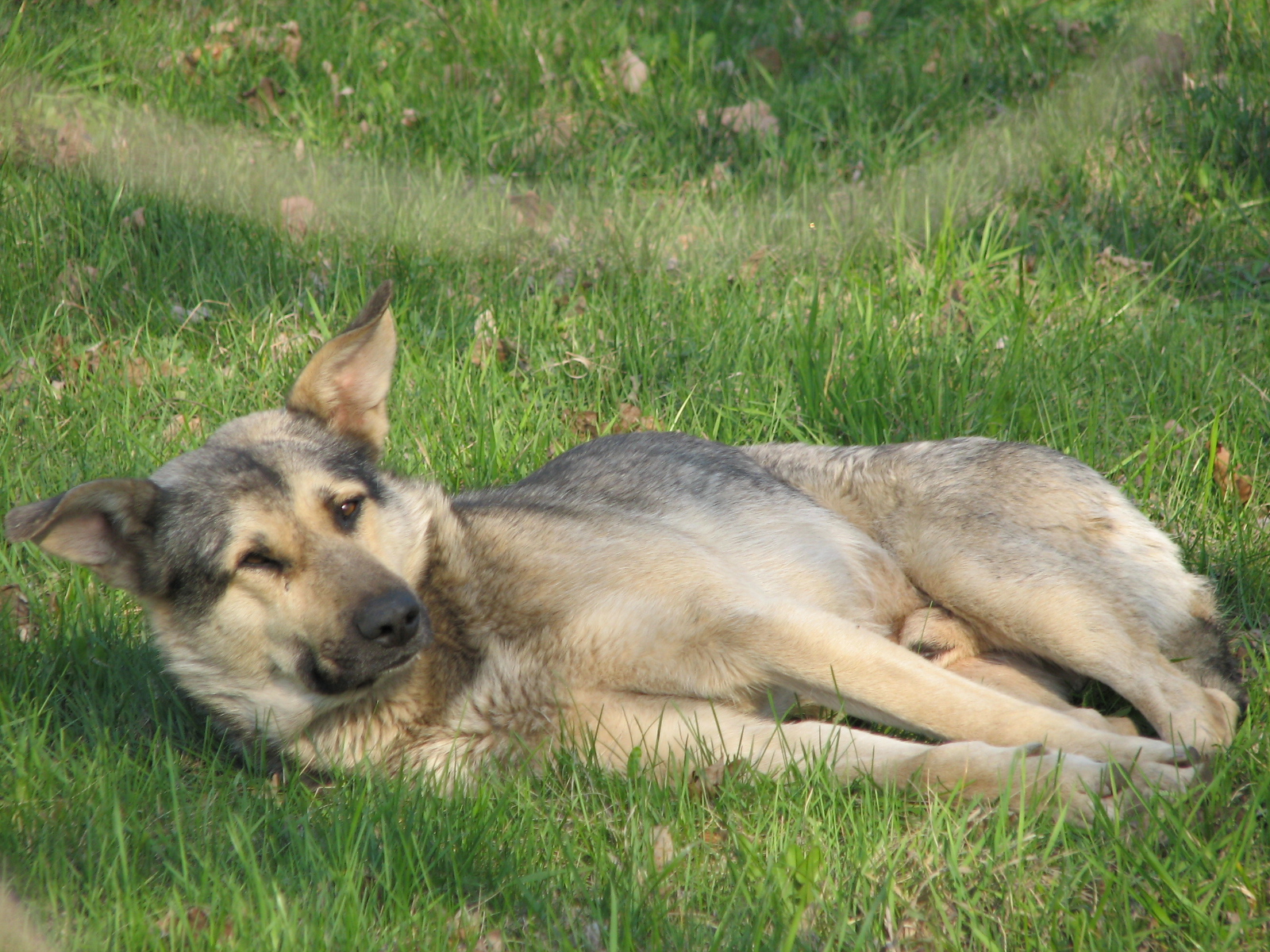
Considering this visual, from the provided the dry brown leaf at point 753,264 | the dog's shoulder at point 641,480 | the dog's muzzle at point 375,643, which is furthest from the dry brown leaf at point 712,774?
the dry brown leaf at point 753,264

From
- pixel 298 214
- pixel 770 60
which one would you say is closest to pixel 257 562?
pixel 298 214

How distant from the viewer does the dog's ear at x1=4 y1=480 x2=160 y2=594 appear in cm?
307

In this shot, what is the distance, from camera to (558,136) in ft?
24.2

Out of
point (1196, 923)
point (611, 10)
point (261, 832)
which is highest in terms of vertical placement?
point (611, 10)

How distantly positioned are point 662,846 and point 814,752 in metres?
0.53

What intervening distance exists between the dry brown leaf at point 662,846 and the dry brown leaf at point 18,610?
2561mm

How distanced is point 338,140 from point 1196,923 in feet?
22.2

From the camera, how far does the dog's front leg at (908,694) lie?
3.10m

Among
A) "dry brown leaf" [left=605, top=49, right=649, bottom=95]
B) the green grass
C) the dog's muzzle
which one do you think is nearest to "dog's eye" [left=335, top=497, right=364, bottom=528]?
the dog's muzzle

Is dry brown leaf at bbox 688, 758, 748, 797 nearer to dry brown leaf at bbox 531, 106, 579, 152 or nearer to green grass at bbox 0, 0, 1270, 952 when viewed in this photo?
green grass at bbox 0, 0, 1270, 952

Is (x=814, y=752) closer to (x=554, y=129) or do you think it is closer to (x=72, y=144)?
(x=554, y=129)

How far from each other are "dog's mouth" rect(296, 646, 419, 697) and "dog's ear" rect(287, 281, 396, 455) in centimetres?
97

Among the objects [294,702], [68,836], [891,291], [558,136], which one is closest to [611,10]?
[558,136]

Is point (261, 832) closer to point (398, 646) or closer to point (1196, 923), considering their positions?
point (398, 646)
